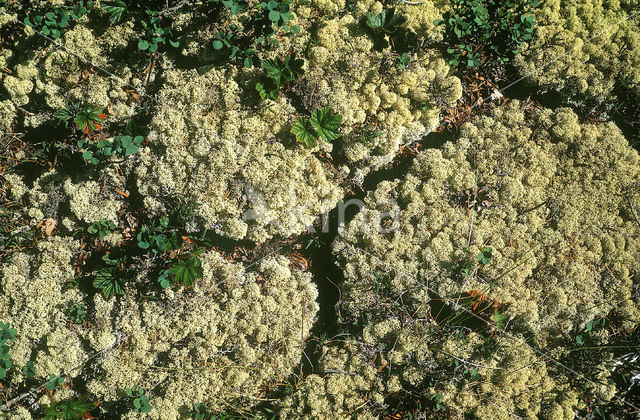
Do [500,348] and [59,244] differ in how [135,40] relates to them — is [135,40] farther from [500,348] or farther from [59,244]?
[500,348]

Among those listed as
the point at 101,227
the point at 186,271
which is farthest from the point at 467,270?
the point at 101,227

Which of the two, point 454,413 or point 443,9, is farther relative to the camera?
point 443,9

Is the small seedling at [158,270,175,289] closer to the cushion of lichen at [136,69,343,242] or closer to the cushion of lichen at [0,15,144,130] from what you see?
the cushion of lichen at [136,69,343,242]

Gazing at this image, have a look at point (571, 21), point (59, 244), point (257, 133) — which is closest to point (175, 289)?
point (59, 244)

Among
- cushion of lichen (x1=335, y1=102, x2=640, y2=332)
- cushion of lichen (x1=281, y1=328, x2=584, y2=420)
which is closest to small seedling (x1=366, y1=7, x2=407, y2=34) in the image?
cushion of lichen (x1=335, y1=102, x2=640, y2=332)

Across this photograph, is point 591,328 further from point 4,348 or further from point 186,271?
point 4,348

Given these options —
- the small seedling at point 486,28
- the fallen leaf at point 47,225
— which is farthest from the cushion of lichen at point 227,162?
the small seedling at point 486,28
